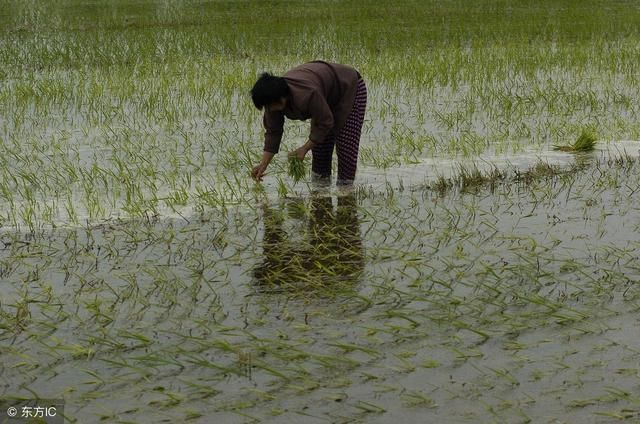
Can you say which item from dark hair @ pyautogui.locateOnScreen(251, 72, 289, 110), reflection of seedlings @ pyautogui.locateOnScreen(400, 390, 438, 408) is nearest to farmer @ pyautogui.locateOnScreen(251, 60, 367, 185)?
dark hair @ pyautogui.locateOnScreen(251, 72, 289, 110)

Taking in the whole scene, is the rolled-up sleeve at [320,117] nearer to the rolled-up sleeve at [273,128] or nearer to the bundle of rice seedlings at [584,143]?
the rolled-up sleeve at [273,128]

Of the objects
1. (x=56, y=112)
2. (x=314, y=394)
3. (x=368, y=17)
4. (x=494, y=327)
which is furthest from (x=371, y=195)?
(x=368, y=17)

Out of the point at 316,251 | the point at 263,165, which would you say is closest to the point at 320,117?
the point at 263,165

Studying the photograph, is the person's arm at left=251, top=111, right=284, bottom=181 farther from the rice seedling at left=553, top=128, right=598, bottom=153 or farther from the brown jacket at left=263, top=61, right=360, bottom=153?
the rice seedling at left=553, top=128, right=598, bottom=153

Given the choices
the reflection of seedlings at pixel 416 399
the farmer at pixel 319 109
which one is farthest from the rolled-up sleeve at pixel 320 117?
the reflection of seedlings at pixel 416 399

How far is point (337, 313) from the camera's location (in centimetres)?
358

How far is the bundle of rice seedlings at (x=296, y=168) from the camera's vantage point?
5.30 meters

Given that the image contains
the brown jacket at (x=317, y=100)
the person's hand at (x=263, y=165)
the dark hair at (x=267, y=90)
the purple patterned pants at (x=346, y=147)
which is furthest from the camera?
the purple patterned pants at (x=346, y=147)

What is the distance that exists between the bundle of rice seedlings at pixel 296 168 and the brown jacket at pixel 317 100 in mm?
204

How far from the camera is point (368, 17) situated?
51.1 ft

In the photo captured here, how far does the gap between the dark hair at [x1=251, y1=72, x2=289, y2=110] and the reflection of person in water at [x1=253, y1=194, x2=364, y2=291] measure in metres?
0.65

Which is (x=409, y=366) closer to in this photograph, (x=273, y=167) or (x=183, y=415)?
(x=183, y=415)

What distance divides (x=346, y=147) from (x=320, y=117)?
0.55 meters

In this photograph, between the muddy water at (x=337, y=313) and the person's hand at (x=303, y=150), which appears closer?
the muddy water at (x=337, y=313)
